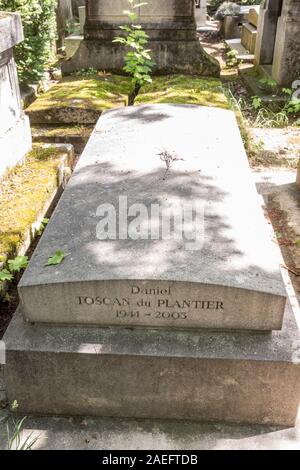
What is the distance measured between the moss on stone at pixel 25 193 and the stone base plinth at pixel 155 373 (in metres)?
1.07

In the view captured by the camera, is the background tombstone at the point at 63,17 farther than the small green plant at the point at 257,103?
Yes

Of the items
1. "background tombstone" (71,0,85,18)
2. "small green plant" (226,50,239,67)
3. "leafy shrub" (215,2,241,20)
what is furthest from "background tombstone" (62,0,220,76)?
"background tombstone" (71,0,85,18)

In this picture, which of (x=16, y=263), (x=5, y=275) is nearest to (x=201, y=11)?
(x=16, y=263)

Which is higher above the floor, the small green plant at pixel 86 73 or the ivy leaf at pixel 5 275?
the small green plant at pixel 86 73

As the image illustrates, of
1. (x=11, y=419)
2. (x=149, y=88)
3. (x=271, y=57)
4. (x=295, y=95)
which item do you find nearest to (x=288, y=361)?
(x=11, y=419)

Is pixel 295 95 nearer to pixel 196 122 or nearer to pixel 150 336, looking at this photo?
pixel 196 122

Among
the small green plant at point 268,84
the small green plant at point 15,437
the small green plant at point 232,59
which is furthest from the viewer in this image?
the small green plant at point 232,59

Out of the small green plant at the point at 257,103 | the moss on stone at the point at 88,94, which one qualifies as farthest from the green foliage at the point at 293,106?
the moss on stone at the point at 88,94

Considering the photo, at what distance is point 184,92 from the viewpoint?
20.9 ft

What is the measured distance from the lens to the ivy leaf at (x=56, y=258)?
8.62 ft

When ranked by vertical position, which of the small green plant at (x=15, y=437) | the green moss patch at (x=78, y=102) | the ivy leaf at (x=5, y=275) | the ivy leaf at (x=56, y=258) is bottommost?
the small green plant at (x=15, y=437)

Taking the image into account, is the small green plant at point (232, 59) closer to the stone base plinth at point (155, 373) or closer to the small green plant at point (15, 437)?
the stone base plinth at point (155, 373)

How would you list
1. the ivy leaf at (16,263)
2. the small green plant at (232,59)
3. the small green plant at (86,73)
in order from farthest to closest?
the small green plant at (232,59)
the small green plant at (86,73)
the ivy leaf at (16,263)

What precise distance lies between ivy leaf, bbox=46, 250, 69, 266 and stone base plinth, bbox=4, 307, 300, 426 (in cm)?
36
